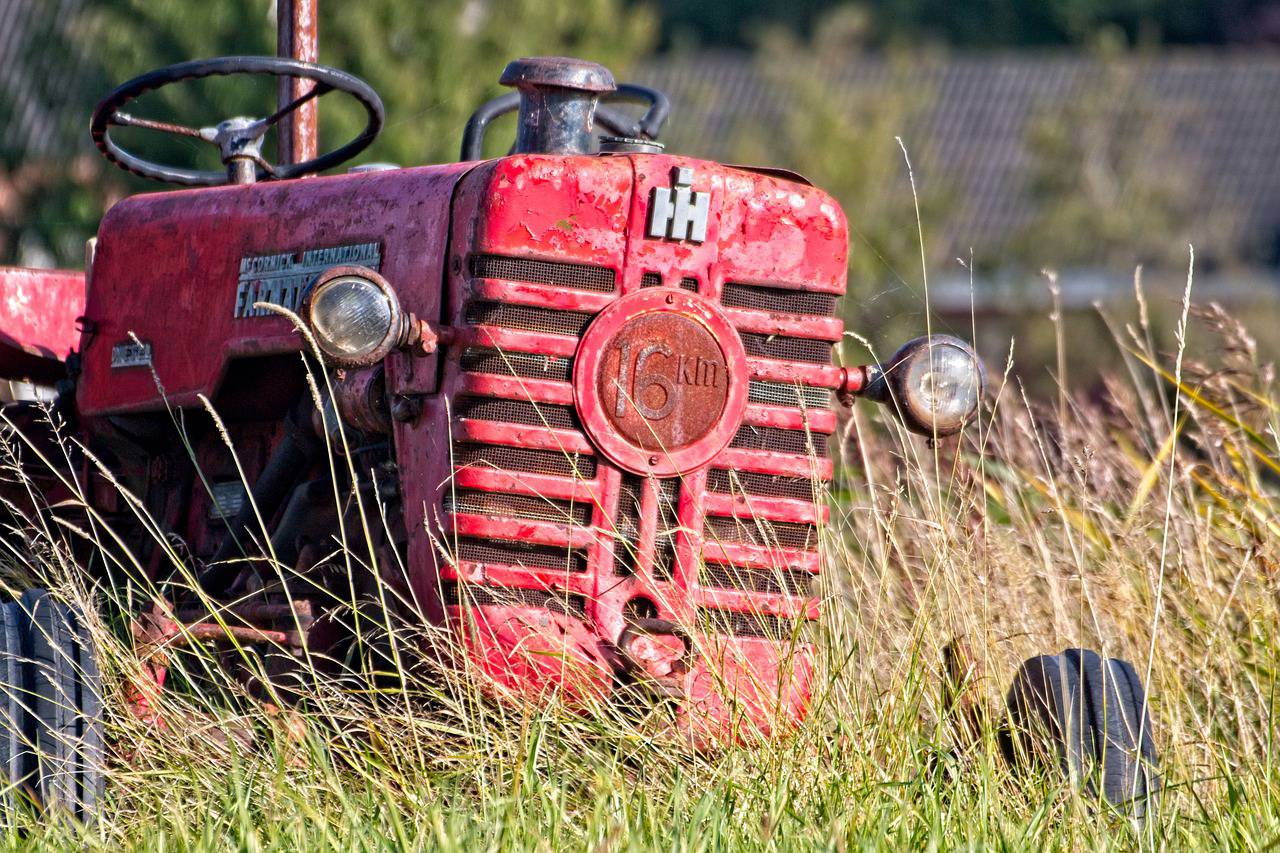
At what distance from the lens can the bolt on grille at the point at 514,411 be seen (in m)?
3.35

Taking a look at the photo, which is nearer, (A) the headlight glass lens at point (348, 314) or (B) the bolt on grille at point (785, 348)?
(A) the headlight glass lens at point (348, 314)

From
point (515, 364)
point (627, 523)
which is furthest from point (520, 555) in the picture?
point (515, 364)

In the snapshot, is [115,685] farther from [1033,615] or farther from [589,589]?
[1033,615]

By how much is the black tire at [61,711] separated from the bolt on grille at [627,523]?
94 cm

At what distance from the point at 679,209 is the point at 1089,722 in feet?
3.88

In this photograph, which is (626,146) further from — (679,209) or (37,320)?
(37,320)

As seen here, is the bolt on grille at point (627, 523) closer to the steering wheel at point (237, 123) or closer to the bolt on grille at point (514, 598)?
the bolt on grille at point (514, 598)

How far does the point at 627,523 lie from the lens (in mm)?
3436

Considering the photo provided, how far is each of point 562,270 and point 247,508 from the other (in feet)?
3.19

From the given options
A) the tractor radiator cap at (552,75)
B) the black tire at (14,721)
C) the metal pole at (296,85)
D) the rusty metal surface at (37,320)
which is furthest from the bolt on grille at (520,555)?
the metal pole at (296,85)

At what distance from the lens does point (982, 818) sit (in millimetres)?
2848

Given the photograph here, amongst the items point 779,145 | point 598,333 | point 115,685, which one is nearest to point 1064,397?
point 598,333

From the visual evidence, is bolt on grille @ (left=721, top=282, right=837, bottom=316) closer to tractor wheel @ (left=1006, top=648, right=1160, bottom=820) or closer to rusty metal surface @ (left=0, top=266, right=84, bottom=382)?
tractor wheel @ (left=1006, top=648, right=1160, bottom=820)

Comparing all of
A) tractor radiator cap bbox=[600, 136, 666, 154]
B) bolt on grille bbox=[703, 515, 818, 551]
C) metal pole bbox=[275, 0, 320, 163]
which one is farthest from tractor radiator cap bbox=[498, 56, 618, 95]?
metal pole bbox=[275, 0, 320, 163]
